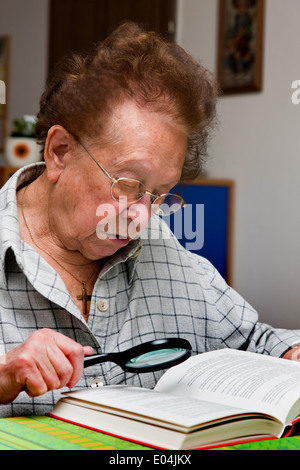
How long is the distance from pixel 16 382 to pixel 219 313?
60 centimetres

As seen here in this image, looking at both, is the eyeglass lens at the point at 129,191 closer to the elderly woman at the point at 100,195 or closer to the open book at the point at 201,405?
the elderly woman at the point at 100,195

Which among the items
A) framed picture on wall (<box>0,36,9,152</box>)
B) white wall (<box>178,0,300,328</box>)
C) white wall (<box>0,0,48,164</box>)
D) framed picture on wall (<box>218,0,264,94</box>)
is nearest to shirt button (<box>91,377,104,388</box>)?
white wall (<box>178,0,300,328</box>)

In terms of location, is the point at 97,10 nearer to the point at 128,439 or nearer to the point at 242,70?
the point at 242,70

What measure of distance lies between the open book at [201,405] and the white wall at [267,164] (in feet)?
6.36

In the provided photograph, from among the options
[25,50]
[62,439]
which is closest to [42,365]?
[62,439]

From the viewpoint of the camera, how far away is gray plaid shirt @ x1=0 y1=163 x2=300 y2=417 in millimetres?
1113

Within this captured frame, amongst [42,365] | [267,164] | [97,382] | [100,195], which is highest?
[267,164]

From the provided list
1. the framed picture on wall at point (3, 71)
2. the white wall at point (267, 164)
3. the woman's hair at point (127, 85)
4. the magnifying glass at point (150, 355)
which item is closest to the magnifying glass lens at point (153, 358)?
the magnifying glass at point (150, 355)

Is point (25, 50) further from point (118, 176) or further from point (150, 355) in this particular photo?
point (150, 355)

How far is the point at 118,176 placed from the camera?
3.71ft

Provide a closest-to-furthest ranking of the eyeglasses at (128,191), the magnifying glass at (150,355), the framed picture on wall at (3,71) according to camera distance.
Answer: the magnifying glass at (150,355), the eyeglasses at (128,191), the framed picture on wall at (3,71)

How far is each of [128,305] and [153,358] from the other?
255 mm

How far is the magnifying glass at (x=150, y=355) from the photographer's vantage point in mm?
1030

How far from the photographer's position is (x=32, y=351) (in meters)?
0.90
